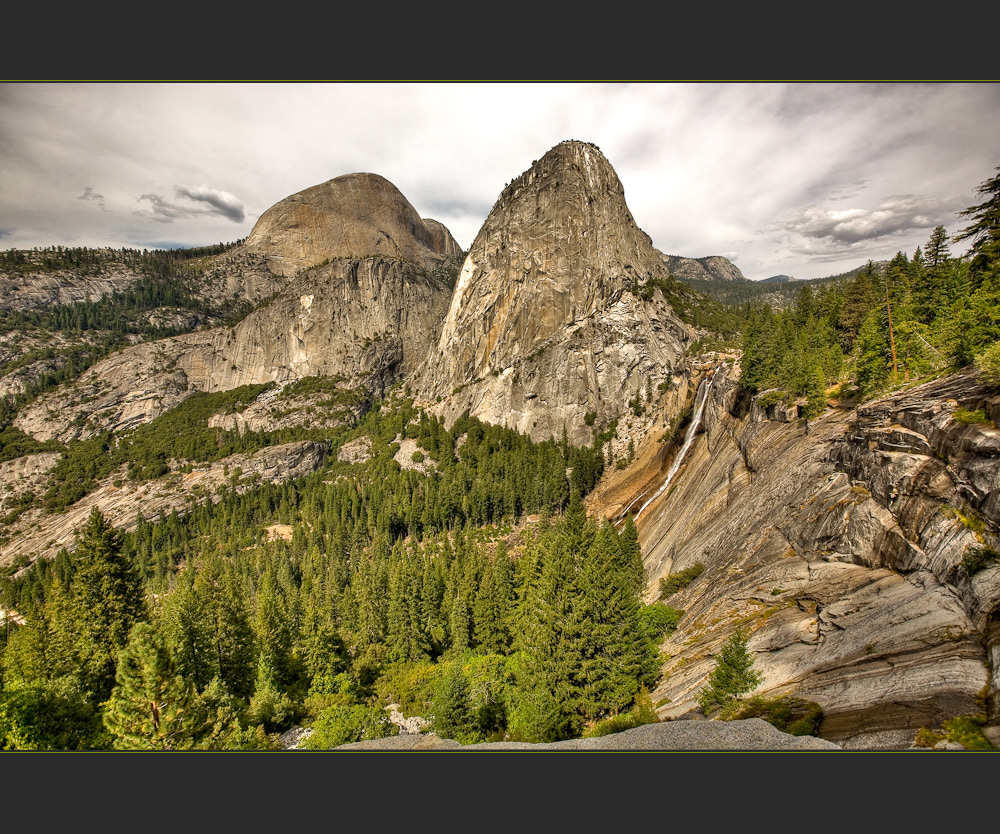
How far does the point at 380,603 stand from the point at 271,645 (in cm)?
1323

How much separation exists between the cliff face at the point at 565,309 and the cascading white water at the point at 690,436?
107ft

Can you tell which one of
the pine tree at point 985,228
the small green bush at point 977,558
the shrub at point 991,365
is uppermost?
the pine tree at point 985,228

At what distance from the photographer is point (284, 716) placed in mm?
20750

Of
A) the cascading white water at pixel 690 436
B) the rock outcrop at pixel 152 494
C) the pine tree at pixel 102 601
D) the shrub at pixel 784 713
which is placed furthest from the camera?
the rock outcrop at pixel 152 494

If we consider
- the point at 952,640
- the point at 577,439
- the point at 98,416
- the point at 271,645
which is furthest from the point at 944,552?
the point at 98,416

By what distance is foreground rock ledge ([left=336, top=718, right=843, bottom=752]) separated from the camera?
36.7 ft

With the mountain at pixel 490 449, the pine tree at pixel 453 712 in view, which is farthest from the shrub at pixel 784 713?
the pine tree at pixel 453 712

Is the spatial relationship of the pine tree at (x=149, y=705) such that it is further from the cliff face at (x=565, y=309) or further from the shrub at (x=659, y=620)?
the cliff face at (x=565, y=309)

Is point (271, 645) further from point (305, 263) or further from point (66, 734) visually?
point (305, 263)

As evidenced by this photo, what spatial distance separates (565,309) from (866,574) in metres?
92.5

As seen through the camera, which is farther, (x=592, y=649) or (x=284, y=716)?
(x=284, y=716)

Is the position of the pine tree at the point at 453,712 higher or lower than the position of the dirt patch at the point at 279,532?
higher

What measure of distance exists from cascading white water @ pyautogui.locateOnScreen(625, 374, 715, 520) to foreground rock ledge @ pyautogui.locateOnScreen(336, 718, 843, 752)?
40462 mm

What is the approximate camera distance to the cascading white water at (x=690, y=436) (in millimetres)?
51906
